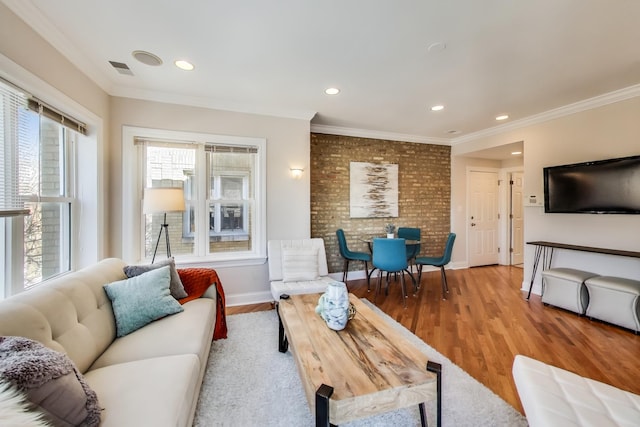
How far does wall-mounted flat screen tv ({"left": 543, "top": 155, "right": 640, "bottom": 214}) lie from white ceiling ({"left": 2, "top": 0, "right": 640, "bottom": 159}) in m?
0.85

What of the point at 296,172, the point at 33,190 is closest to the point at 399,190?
the point at 296,172

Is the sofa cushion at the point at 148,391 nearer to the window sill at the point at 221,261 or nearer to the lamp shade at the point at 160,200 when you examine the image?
the lamp shade at the point at 160,200

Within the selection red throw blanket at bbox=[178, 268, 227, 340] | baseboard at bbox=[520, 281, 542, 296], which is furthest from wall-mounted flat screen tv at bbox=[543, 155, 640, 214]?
red throw blanket at bbox=[178, 268, 227, 340]

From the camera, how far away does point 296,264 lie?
10.6 feet

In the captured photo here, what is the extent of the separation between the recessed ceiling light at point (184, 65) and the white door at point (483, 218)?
17.4 feet

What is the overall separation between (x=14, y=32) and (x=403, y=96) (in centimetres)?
332

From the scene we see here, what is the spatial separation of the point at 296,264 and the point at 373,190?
7.44 feet

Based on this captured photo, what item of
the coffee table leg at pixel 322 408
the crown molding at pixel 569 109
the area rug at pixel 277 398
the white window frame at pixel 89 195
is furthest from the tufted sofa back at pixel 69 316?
the crown molding at pixel 569 109

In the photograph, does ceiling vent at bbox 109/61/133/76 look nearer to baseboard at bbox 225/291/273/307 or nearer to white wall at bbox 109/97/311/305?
white wall at bbox 109/97/311/305

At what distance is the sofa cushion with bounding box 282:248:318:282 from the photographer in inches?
125

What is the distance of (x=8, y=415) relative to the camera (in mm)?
716

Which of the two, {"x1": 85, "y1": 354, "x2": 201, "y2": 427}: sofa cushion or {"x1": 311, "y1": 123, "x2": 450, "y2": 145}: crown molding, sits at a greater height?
{"x1": 311, "y1": 123, "x2": 450, "y2": 145}: crown molding

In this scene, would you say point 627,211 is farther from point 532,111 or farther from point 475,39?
point 475,39

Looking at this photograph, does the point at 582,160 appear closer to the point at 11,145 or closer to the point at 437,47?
the point at 437,47
